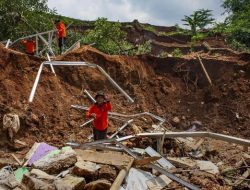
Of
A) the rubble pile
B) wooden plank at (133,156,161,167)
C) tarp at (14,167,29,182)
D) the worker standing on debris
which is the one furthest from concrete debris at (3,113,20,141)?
wooden plank at (133,156,161,167)

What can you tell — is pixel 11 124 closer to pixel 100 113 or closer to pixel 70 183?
pixel 100 113

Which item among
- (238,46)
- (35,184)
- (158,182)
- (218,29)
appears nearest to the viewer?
(35,184)

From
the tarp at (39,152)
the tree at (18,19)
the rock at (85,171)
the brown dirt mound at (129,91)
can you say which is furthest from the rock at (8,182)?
the tree at (18,19)

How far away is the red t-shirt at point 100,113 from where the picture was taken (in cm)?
928

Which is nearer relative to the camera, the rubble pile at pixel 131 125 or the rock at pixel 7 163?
the rubble pile at pixel 131 125

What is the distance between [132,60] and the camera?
15.3m

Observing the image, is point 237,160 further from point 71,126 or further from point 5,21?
point 5,21

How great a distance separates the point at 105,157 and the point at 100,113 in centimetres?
143

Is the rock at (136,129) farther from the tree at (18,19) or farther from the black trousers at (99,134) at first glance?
the tree at (18,19)

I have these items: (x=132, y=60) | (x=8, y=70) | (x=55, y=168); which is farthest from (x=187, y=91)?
(x=55, y=168)

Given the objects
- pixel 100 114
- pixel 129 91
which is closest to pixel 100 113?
pixel 100 114

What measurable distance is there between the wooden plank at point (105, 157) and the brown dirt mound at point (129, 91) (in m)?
2.20

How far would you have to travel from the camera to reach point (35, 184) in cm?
667

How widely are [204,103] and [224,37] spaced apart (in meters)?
12.2
